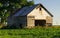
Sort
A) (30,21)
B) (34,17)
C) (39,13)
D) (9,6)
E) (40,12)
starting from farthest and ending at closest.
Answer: (9,6) → (40,12) → (39,13) → (34,17) → (30,21)

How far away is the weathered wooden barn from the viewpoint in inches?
1720

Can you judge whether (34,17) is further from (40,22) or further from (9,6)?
(9,6)

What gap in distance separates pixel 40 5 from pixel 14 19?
6.06 metres

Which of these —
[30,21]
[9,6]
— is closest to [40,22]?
[30,21]

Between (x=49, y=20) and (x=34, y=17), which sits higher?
(x=34, y=17)

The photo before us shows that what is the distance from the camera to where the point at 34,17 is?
1735 inches

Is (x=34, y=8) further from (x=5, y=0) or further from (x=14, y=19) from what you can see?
(x=5, y=0)

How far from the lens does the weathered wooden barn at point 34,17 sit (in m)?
43.7

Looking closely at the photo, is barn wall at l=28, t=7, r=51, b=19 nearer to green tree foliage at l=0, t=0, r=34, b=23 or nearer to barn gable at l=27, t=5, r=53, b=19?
barn gable at l=27, t=5, r=53, b=19

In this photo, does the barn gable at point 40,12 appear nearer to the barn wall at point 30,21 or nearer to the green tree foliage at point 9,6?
the barn wall at point 30,21

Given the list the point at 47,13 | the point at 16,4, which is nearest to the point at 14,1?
the point at 16,4

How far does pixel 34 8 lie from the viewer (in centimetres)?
4419

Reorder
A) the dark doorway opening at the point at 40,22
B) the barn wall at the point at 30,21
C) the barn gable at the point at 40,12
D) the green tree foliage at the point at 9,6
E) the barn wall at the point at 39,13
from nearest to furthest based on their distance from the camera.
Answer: the barn wall at the point at 30,21 < the barn wall at the point at 39,13 < the barn gable at the point at 40,12 < the dark doorway opening at the point at 40,22 < the green tree foliage at the point at 9,6

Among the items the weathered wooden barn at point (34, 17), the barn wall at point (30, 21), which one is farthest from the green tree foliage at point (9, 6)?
the barn wall at point (30, 21)
